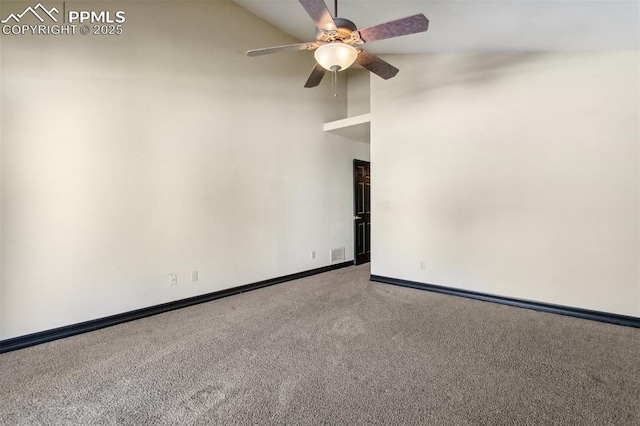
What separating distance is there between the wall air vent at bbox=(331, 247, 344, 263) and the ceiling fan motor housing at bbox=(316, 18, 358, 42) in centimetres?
376

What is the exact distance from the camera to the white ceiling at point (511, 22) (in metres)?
2.35

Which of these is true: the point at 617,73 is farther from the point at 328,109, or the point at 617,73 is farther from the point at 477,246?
the point at 328,109

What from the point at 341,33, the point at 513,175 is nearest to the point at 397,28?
the point at 341,33

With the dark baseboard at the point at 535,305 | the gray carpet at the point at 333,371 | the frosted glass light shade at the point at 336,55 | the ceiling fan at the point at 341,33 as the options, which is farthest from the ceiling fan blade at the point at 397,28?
the dark baseboard at the point at 535,305

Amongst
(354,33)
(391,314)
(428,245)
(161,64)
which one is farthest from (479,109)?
(161,64)

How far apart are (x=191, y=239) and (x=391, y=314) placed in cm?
253

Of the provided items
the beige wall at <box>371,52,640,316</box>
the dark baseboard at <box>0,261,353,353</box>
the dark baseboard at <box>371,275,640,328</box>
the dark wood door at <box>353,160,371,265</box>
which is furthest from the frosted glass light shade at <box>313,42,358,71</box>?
the dark wood door at <box>353,160,371,265</box>

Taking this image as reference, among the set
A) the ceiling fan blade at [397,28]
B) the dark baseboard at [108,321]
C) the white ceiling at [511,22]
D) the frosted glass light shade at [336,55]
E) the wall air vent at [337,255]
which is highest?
the white ceiling at [511,22]

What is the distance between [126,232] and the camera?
121 inches

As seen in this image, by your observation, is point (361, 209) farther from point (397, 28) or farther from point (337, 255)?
point (397, 28)

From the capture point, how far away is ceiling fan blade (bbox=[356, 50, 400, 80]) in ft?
7.95

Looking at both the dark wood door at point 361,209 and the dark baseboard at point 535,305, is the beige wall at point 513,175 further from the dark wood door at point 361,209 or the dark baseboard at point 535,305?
the dark wood door at point 361,209

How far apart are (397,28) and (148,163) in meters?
2.81
